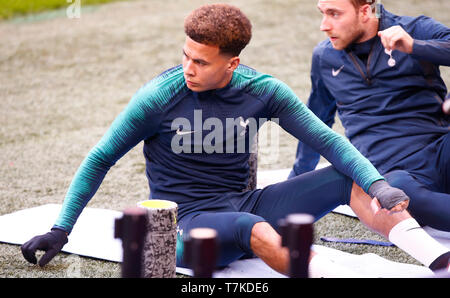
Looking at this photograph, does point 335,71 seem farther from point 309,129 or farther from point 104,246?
point 104,246

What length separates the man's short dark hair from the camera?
104 inches

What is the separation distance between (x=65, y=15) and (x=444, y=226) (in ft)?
23.6

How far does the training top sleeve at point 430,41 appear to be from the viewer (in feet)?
10.5

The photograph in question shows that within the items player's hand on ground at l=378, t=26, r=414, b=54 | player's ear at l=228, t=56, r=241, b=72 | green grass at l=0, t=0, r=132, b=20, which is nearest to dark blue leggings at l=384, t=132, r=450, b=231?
player's hand on ground at l=378, t=26, r=414, b=54

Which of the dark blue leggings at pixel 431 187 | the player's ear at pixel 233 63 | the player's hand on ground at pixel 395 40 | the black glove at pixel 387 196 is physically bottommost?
the dark blue leggings at pixel 431 187

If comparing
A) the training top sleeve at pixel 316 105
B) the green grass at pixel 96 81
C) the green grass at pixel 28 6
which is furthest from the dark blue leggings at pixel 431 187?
the green grass at pixel 28 6

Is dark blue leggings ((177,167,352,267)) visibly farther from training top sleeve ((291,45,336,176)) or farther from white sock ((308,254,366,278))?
training top sleeve ((291,45,336,176))

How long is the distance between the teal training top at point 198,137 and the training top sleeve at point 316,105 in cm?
84

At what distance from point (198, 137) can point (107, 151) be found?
0.35m

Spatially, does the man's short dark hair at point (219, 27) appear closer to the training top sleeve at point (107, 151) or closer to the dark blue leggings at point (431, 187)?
the training top sleeve at point (107, 151)

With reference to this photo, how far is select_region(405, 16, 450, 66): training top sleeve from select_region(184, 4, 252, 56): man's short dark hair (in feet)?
2.92

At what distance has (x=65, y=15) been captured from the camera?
9.33 m

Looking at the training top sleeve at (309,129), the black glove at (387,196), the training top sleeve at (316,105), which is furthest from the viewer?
the training top sleeve at (316,105)

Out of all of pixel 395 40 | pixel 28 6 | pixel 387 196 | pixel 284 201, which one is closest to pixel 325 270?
pixel 387 196
